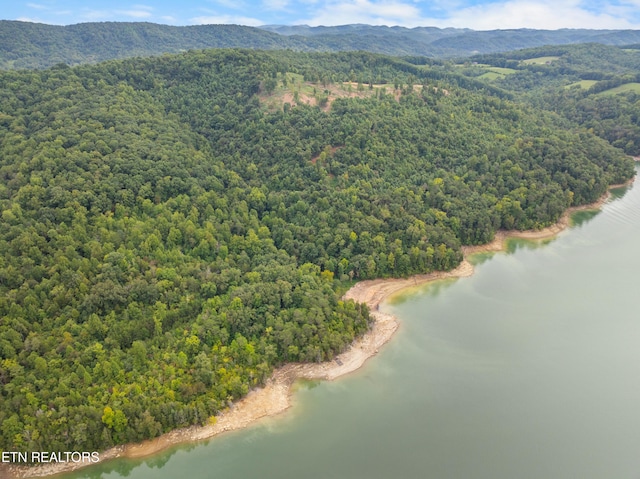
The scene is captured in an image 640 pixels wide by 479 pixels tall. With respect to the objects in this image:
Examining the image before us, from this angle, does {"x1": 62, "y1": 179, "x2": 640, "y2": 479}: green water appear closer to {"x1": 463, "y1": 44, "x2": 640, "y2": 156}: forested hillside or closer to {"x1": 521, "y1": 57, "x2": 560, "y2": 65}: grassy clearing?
{"x1": 463, "y1": 44, "x2": 640, "y2": 156}: forested hillside

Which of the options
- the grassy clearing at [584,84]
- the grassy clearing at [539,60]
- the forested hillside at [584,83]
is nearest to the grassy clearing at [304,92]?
the forested hillside at [584,83]

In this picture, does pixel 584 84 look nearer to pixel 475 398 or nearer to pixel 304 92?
pixel 304 92

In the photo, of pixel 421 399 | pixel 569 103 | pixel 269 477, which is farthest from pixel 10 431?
pixel 569 103

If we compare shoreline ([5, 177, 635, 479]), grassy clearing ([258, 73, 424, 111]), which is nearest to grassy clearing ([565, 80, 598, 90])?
grassy clearing ([258, 73, 424, 111])

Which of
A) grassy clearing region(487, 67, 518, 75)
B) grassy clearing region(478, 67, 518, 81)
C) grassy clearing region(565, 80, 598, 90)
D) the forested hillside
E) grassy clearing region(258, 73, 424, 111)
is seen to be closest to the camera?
grassy clearing region(258, 73, 424, 111)

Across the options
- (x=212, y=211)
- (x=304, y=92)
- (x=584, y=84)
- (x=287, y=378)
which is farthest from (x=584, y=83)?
(x=287, y=378)

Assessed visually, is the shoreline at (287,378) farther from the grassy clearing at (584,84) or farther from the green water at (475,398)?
the grassy clearing at (584,84)

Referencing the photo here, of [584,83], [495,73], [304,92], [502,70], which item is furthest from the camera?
[502,70]
